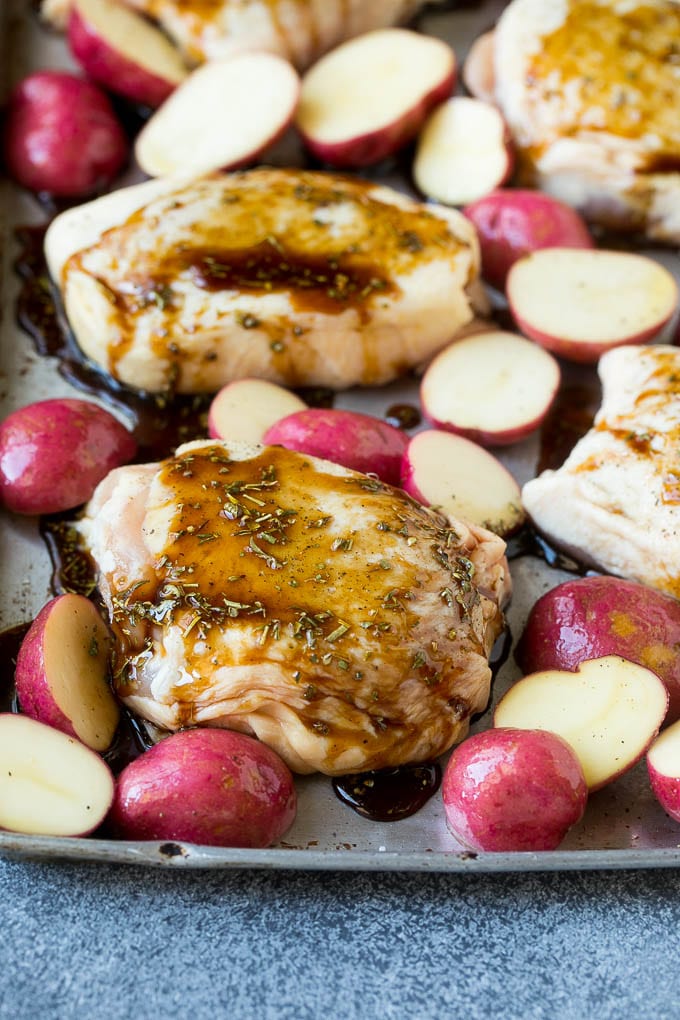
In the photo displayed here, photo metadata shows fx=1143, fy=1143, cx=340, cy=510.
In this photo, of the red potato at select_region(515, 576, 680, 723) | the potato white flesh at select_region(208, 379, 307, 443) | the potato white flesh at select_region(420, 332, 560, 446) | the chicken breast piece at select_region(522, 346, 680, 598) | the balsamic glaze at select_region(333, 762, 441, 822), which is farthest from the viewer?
the potato white flesh at select_region(420, 332, 560, 446)

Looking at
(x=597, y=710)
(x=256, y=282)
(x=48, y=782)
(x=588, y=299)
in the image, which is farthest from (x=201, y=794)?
(x=588, y=299)

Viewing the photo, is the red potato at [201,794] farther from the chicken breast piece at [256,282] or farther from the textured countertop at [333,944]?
the chicken breast piece at [256,282]

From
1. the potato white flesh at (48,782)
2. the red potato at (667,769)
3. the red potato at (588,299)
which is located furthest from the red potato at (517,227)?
the potato white flesh at (48,782)

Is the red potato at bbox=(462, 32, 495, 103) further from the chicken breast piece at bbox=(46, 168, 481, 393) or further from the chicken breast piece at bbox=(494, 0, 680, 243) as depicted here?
the chicken breast piece at bbox=(46, 168, 481, 393)

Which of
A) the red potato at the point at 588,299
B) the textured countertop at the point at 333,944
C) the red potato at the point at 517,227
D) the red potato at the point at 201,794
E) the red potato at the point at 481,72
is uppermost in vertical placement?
the red potato at the point at 481,72

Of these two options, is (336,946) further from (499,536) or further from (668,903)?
(499,536)

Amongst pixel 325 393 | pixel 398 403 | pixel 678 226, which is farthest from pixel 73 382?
pixel 678 226

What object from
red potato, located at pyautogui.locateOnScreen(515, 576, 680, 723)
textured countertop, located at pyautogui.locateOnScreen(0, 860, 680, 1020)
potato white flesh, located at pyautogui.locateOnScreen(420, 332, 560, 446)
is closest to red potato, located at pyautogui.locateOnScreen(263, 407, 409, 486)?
potato white flesh, located at pyautogui.locateOnScreen(420, 332, 560, 446)
